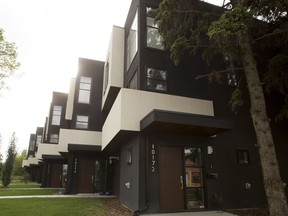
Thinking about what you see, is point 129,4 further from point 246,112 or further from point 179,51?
point 246,112

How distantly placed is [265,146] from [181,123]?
3.00 m

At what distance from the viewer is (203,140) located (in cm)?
1078

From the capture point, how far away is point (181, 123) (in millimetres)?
8734

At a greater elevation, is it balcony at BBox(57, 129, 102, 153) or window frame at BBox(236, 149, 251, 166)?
balcony at BBox(57, 129, 102, 153)

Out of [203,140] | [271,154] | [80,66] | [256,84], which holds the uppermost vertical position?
[80,66]

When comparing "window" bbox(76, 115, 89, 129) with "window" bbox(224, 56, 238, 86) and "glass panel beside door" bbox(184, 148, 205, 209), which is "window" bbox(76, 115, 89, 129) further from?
"window" bbox(224, 56, 238, 86)

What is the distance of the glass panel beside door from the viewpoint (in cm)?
980

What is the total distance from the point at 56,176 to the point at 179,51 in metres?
24.8

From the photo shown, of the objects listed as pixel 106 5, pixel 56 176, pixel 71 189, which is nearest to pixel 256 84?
pixel 106 5

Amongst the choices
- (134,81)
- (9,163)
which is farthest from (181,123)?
(9,163)

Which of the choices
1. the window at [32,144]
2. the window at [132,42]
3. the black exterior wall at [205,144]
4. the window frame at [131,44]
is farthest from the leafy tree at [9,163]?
the window at [132,42]

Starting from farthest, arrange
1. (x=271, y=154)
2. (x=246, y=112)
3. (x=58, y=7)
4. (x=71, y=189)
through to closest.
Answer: (x=71, y=189), (x=246, y=112), (x=58, y=7), (x=271, y=154)

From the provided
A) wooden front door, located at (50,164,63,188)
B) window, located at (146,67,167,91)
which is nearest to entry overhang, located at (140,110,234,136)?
window, located at (146,67,167,91)

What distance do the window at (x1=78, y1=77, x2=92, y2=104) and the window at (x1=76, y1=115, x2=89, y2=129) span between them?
4.92 feet
